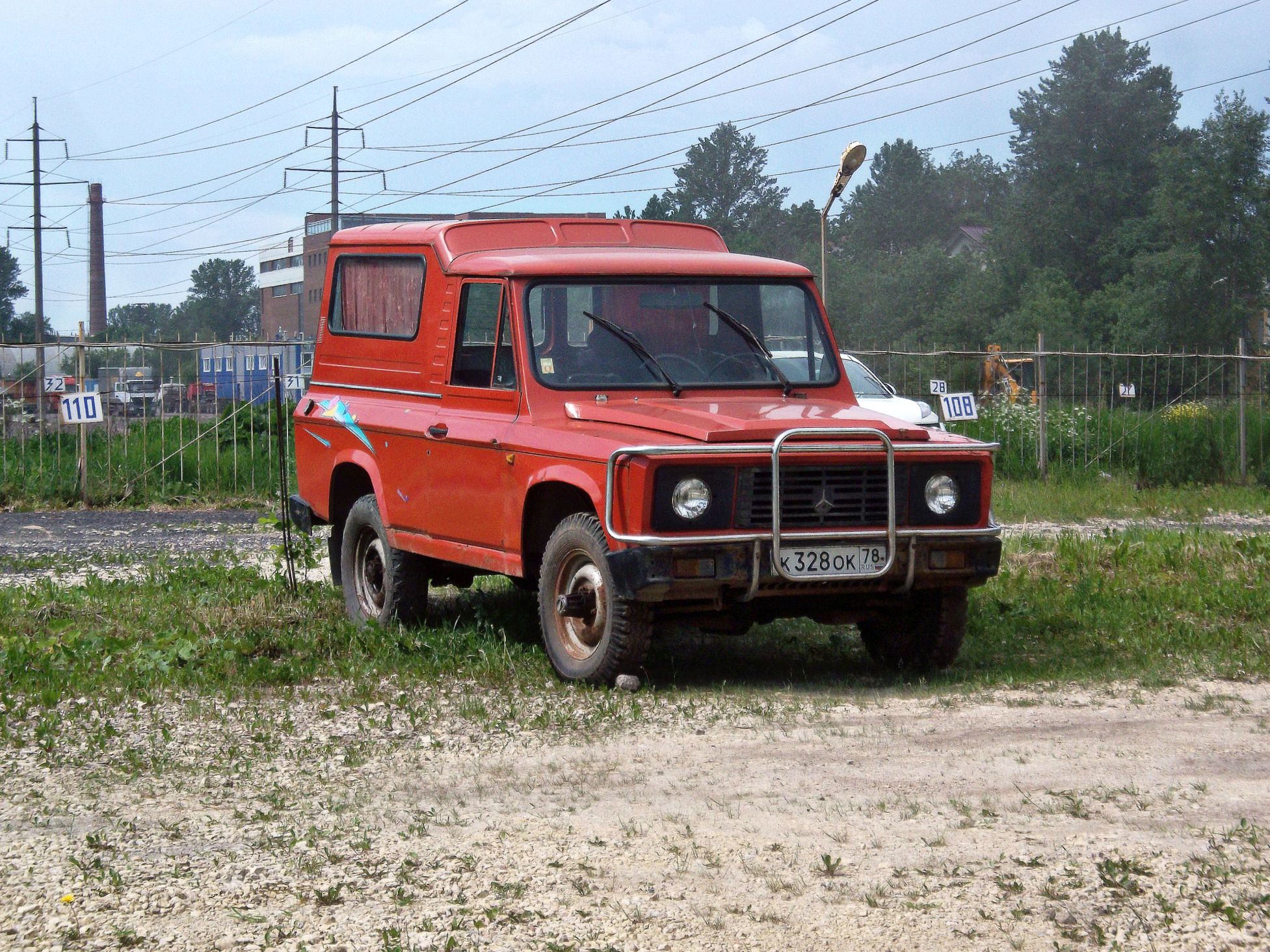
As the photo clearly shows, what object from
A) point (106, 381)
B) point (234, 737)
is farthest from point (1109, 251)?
point (234, 737)

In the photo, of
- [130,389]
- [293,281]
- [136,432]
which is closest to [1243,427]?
[136,432]

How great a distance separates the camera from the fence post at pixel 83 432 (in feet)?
64.4

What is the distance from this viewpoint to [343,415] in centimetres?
995

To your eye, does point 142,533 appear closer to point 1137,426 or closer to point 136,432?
point 136,432

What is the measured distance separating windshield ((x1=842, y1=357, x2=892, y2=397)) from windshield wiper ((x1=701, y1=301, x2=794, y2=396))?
9105 millimetres

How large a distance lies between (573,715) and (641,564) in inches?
28.0

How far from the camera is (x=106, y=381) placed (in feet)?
68.6

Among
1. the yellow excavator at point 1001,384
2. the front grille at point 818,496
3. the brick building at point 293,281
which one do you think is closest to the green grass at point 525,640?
the front grille at point 818,496

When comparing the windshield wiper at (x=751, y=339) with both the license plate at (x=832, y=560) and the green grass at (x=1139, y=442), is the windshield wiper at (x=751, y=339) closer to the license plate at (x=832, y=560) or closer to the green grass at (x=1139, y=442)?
the license plate at (x=832, y=560)

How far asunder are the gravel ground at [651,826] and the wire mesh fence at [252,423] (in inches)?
520

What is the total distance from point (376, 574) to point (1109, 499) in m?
12.0

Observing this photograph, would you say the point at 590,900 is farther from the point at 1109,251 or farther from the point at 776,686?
the point at 1109,251

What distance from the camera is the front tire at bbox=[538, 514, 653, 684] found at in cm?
738

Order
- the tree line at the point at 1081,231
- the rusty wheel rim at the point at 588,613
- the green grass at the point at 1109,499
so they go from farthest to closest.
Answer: the tree line at the point at 1081,231, the green grass at the point at 1109,499, the rusty wheel rim at the point at 588,613
